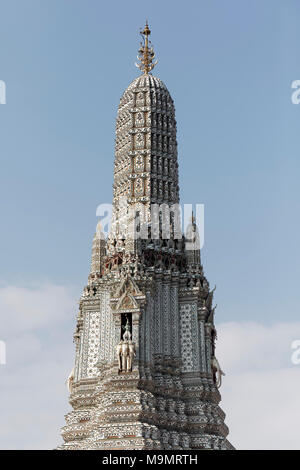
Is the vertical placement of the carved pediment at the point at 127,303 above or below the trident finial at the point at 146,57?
below

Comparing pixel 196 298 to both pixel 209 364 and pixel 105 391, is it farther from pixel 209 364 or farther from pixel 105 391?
pixel 105 391

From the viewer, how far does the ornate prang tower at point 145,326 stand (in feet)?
149

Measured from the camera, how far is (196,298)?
50594 millimetres

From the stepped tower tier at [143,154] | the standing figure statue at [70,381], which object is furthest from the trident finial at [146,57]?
the standing figure statue at [70,381]

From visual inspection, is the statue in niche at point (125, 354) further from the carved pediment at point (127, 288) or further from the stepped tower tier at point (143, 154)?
the stepped tower tier at point (143, 154)

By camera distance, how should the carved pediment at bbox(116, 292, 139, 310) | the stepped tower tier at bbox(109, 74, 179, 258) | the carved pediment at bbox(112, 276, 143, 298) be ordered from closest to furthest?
1. the carved pediment at bbox(116, 292, 139, 310)
2. the carved pediment at bbox(112, 276, 143, 298)
3. the stepped tower tier at bbox(109, 74, 179, 258)

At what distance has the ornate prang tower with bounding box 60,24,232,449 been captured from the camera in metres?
45.3

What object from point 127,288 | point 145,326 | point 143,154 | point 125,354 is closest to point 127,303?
point 127,288

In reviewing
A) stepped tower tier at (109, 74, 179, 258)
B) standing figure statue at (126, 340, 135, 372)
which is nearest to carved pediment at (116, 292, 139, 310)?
standing figure statue at (126, 340, 135, 372)

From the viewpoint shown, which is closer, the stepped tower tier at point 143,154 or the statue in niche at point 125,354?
the statue in niche at point 125,354

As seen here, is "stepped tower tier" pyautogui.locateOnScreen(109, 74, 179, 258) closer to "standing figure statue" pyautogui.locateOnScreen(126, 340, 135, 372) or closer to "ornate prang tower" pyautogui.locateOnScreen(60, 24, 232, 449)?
"ornate prang tower" pyautogui.locateOnScreen(60, 24, 232, 449)

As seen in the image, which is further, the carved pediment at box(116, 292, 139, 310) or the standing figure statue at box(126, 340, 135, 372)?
the carved pediment at box(116, 292, 139, 310)

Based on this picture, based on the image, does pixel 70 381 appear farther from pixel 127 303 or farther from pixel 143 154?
pixel 143 154

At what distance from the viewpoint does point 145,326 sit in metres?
47.7
